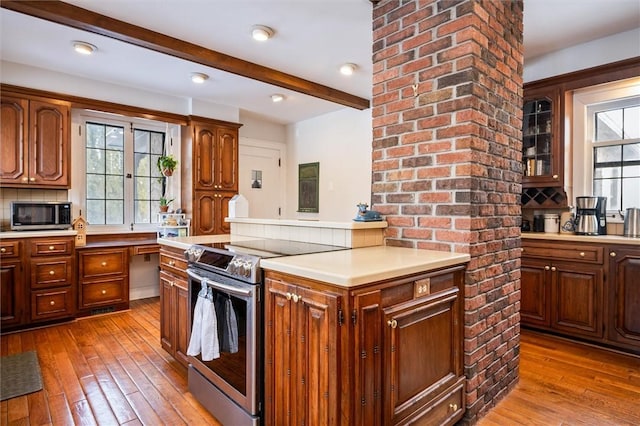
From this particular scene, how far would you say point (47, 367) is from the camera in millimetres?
2574

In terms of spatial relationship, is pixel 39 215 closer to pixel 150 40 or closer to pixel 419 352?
pixel 150 40

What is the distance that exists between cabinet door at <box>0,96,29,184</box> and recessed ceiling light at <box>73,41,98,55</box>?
0.91 meters

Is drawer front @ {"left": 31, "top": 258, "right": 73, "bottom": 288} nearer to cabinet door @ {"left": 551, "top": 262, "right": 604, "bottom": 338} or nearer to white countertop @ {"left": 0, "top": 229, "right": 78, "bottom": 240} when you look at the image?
white countertop @ {"left": 0, "top": 229, "right": 78, "bottom": 240}

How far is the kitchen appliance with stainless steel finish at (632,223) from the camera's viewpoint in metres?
2.90

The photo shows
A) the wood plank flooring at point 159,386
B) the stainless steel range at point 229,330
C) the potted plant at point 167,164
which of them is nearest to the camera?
the stainless steel range at point 229,330

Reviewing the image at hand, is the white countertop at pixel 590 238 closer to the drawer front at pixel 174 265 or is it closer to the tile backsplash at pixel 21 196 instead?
the drawer front at pixel 174 265

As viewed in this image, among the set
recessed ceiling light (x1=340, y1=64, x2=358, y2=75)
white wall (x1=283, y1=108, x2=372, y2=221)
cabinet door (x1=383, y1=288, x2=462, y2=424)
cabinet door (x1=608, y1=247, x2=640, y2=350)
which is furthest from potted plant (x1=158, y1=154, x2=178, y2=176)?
cabinet door (x1=608, y1=247, x2=640, y2=350)

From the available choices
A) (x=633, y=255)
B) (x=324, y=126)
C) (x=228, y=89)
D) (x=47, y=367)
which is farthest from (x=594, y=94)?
(x=47, y=367)

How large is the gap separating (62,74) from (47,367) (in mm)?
2946

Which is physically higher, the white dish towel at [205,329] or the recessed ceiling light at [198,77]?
the recessed ceiling light at [198,77]

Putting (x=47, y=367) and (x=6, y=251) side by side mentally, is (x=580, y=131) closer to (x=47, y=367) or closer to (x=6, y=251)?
(x=47, y=367)

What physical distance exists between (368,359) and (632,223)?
290 centimetres

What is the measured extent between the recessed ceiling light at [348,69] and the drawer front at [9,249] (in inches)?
139

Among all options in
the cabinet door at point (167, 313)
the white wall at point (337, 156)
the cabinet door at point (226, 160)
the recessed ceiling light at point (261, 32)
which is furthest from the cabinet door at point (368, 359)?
the cabinet door at point (226, 160)
